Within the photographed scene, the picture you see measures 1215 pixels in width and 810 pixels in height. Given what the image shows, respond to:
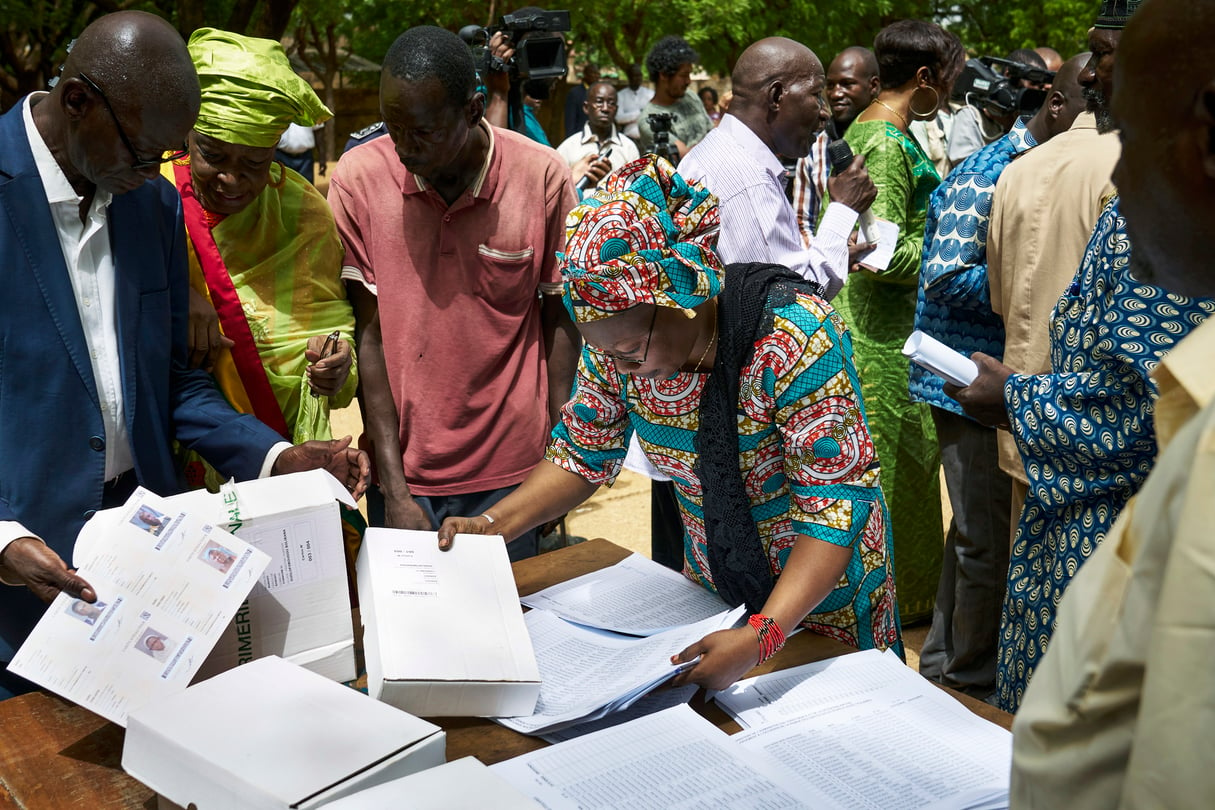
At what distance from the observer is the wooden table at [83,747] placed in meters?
1.50

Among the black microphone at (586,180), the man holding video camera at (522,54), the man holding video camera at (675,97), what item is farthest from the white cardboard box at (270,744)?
the man holding video camera at (675,97)

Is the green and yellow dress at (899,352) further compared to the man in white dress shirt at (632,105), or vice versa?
the man in white dress shirt at (632,105)

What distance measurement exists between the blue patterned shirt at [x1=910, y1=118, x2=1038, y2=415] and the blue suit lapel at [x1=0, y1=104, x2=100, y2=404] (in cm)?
223

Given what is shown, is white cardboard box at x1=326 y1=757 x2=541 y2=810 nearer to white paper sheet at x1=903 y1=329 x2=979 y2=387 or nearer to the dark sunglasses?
white paper sheet at x1=903 y1=329 x2=979 y2=387

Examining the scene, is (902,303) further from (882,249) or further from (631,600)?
(631,600)

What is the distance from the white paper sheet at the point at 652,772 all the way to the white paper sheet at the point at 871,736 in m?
0.06

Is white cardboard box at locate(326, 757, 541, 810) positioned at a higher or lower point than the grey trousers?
higher

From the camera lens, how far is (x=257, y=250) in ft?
8.65

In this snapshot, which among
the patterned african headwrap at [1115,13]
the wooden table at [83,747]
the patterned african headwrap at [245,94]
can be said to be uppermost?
the patterned african headwrap at [1115,13]

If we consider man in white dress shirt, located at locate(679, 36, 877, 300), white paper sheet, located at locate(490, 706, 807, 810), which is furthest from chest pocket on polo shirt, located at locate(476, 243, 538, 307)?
white paper sheet, located at locate(490, 706, 807, 810)

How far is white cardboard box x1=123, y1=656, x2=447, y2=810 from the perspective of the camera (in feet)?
4.26

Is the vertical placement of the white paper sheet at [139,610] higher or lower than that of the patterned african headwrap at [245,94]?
lower

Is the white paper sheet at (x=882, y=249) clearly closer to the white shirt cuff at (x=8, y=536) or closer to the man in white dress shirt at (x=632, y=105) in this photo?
the white shirt cuff at (x=8, y=536)

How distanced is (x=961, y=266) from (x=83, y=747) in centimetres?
258
